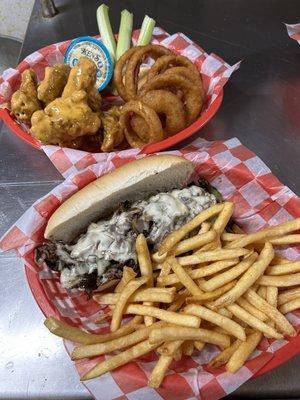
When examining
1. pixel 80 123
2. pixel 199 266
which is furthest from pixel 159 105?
pixel 199 266

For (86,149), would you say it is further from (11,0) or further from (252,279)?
(11,0)

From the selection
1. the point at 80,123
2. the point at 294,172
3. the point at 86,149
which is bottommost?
the point at 294,172

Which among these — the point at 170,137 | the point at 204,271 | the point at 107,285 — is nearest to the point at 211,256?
the point at 204,271

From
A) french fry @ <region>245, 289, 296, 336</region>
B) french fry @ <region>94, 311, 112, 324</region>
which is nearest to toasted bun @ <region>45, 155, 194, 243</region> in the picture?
french fry @ <region>94, 311, 112, 324</region>

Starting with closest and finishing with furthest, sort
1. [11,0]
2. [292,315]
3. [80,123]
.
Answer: [292,315] < [80,123] < [11,0]

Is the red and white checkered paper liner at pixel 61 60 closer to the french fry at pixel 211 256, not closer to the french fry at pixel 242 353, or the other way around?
the french fry at pixel 211 256

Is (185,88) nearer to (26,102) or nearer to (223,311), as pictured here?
(26,102)
